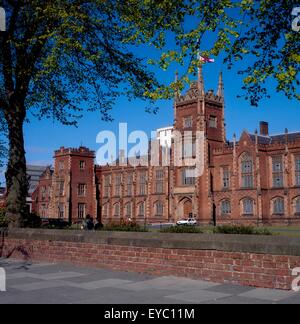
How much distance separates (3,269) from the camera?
11.8m

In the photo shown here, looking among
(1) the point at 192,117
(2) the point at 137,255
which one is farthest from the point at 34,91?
(1) the point at 192,117

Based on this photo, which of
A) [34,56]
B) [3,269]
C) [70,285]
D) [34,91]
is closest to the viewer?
[70,285]

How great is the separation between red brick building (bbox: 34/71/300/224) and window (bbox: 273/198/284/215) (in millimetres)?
141

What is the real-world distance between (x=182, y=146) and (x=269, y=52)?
59.7 meters

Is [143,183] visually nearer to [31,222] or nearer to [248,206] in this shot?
[248,206]

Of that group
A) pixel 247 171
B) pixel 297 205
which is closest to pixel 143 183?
pixel 247 171

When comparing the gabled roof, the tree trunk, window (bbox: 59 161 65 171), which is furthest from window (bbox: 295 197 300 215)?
window (bbox: 59 161 65 171)

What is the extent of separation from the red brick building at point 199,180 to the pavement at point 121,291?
5053 cm

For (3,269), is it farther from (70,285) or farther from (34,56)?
(34,56)

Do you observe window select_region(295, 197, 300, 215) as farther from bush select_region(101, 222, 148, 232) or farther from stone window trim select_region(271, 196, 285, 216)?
bush select_region(101, 222, 148, 232)

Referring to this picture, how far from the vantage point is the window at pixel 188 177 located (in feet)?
223

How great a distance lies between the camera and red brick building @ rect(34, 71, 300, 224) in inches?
2372

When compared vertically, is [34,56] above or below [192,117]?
below

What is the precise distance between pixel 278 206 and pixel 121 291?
180 feet
